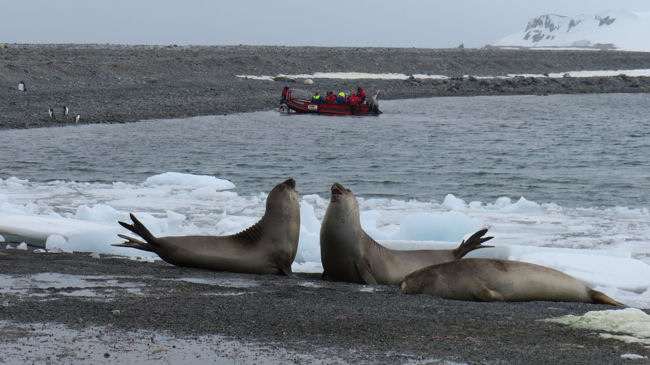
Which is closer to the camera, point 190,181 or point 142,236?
point 142,236

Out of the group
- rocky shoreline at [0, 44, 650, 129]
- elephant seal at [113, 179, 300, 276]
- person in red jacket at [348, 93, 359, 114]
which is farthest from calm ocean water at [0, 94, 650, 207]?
elephant seal at [113, 179, 300, 276]

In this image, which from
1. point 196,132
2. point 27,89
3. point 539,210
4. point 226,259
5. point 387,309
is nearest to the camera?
point 387,309

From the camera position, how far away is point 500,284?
6.98m

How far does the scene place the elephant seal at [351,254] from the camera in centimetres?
781

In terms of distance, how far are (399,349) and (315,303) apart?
1.48 m

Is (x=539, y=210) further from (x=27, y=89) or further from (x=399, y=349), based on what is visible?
(x=27, y=89)

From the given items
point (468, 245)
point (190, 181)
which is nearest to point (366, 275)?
point (468, 245)

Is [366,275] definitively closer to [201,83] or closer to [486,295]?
[486,295]

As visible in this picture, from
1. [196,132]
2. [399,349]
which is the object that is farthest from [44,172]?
[399,349]

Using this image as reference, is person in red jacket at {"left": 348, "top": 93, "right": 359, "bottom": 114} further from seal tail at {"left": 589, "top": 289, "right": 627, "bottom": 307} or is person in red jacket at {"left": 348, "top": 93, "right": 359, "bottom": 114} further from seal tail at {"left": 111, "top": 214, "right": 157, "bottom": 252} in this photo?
seal tail at {"left": 589, "top": 289, "right": 627, "bottom": 307}

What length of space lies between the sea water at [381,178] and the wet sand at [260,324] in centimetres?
186

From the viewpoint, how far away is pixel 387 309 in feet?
20.6

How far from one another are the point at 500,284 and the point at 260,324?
2.27m

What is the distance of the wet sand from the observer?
4836 millimetres
